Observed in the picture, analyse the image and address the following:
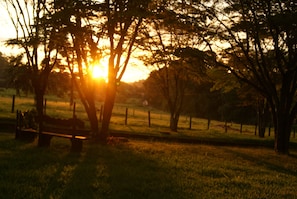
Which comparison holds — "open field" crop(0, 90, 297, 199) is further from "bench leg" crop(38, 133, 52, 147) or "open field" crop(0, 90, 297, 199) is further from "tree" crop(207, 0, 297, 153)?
"tree" crop(207, 0, 297, 153)

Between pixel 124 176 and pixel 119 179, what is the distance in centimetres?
50

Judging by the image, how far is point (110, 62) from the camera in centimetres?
1956

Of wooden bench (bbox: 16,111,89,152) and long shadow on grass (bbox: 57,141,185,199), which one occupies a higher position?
wooden bench (bbox: 16,111,89,152)

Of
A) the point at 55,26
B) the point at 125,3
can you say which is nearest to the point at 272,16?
the point at 125,3

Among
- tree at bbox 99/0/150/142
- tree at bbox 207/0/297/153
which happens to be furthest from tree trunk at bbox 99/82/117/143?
tree at bbox 207/0/297/153

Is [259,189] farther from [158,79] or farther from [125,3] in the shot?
[158,79]

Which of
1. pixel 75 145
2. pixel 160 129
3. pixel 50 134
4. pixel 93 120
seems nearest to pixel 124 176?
pixel 75 145

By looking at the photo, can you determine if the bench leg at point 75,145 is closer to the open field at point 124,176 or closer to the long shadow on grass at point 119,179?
the open field at point 124,176

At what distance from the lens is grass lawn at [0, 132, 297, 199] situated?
870 centimetres

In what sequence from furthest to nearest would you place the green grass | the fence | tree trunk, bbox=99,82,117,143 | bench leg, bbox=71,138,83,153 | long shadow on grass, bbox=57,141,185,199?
the fence
the green grass
tree trunk, bbox=99,82,117,143
bench leg, bbox=71,138,83,153
long shadow on grass, bbox=57,141,185,199

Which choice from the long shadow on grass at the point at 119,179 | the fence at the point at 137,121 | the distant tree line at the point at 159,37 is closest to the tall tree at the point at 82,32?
the distant tree line at the point at 159,37

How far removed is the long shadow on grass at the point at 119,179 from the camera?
8.62 metres

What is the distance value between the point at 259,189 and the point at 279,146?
43.7 ft

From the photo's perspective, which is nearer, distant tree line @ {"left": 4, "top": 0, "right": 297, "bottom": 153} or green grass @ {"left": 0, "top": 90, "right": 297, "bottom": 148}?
distant tree line @ {"left": 4, "top": 0, "right": 297, "bottom": 153}
